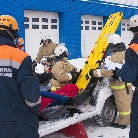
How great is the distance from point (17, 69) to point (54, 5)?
15061 millimetres

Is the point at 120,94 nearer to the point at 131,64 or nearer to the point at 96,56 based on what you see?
the point at 96,56

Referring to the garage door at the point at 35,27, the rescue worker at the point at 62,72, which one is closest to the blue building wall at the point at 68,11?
the garage door at the point at 35,27

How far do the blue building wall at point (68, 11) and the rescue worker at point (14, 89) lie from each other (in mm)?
12853

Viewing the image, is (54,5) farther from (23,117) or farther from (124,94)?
(23,117)

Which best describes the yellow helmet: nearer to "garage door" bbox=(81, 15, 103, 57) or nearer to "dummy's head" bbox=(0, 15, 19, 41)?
"dummy's head" bbox=(0, 15, 19, 41)

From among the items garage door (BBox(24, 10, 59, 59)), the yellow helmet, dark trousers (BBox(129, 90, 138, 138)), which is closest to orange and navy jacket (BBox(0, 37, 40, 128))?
the yellow helmet

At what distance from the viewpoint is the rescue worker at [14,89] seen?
9.71 ft

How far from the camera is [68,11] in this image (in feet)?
61.2

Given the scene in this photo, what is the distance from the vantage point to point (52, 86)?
6043 mm

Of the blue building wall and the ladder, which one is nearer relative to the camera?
the ladder

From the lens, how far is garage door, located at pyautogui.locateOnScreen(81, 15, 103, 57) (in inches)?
793

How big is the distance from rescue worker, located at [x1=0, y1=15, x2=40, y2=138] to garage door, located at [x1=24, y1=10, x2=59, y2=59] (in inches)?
537

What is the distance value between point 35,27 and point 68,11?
9.14 feet

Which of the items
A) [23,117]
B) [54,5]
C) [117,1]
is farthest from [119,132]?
[117,1]
